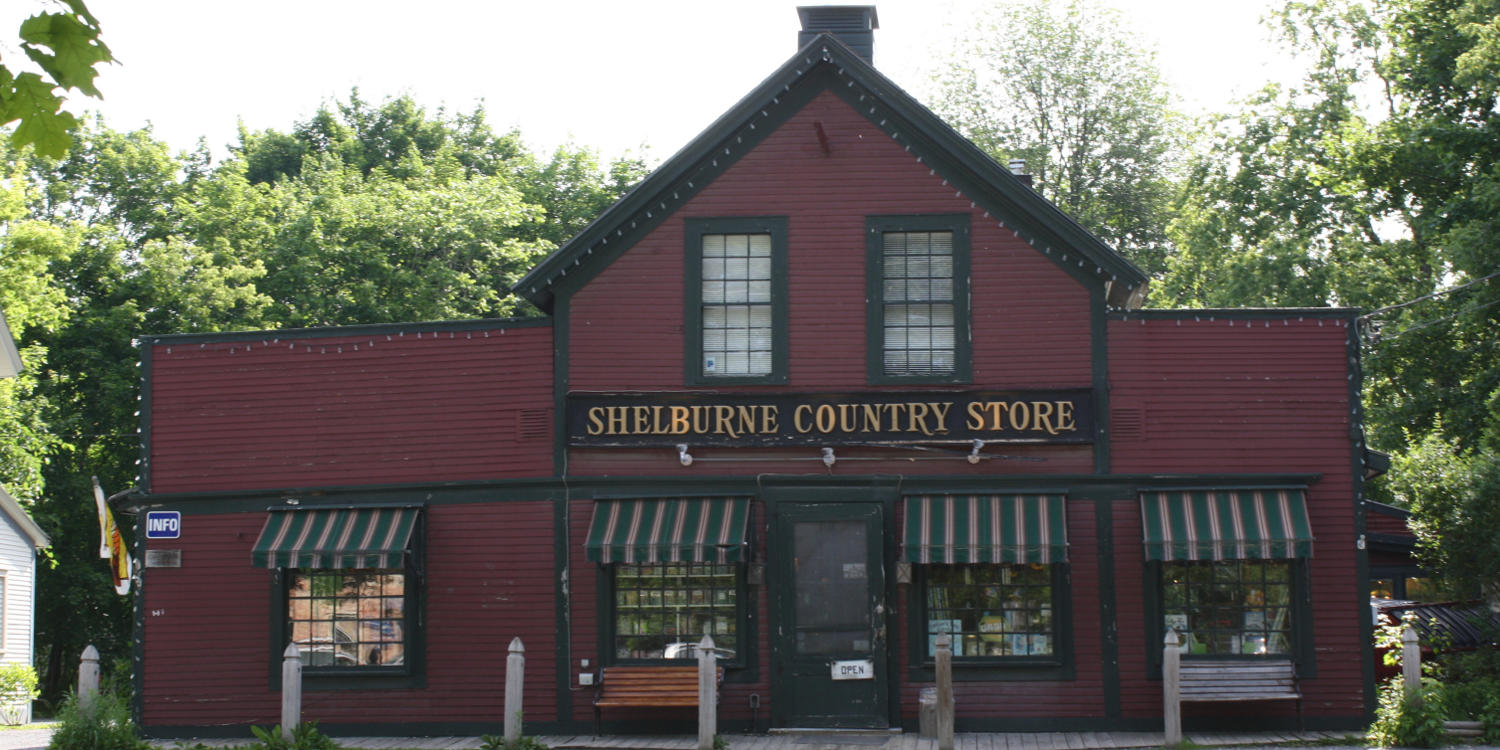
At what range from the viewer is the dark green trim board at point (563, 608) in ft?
52.7

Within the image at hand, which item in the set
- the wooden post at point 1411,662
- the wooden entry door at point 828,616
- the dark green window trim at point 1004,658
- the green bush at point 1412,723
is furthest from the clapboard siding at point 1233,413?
the wooden entry door at point 828,616

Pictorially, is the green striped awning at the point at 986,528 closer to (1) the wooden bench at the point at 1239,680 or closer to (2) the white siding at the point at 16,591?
(1) the wooden bench at the point at 1239,680

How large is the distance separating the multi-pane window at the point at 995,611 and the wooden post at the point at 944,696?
163 centimetres

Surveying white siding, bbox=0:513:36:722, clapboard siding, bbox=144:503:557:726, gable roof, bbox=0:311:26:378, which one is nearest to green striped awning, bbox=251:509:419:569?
clapboard siding, bbox=144:503:557:726

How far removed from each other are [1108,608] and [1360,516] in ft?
9.60

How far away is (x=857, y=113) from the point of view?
54.2ft

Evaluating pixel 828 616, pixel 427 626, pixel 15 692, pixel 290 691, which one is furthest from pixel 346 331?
pixel 15 692

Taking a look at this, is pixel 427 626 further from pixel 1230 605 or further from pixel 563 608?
pixel 1230 605

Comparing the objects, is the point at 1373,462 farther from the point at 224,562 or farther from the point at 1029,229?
the point at 224,562

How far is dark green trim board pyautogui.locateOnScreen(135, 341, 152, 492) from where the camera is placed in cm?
1694

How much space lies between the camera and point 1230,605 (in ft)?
50.9

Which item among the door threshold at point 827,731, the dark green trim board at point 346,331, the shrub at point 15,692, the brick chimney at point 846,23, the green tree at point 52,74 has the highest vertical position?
the brick chimney at point 846,23

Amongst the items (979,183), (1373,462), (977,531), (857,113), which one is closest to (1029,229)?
(979,183)

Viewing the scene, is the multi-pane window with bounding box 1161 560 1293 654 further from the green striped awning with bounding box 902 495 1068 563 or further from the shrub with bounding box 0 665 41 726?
the shrub with bounding box 0 665 41 726
